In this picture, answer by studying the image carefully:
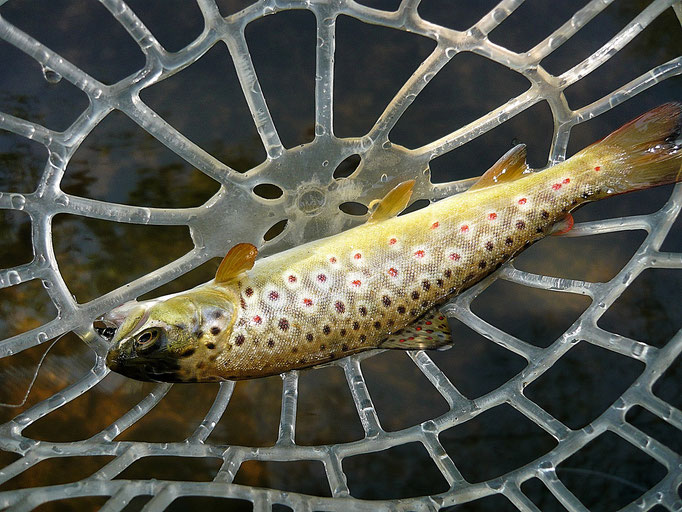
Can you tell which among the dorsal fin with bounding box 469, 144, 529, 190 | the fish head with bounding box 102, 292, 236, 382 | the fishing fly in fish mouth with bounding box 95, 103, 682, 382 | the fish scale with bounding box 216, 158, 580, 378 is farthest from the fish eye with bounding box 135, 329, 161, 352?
Result: the dorsal fin with bounding box 469, 144, 529, 190

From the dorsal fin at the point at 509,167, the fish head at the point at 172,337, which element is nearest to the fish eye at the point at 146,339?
the fish head at the point at 172,337

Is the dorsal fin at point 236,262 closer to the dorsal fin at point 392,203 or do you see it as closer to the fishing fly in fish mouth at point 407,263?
the fishing fly in fish mouth at point 407,263

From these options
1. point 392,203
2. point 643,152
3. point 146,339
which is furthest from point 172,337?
point 643,152

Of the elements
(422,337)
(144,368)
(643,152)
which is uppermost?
(643,152)

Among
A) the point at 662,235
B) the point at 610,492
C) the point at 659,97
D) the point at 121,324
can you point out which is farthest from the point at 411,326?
the point at 659,97

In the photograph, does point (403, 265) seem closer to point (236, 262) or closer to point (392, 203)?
point (392, 203)

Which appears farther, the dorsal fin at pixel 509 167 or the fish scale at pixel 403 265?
the dorsal fin at pixel 509 167

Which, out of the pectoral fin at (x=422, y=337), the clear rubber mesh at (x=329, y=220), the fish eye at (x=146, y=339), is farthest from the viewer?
the clear rubber mesh at (x=329, y=220)
